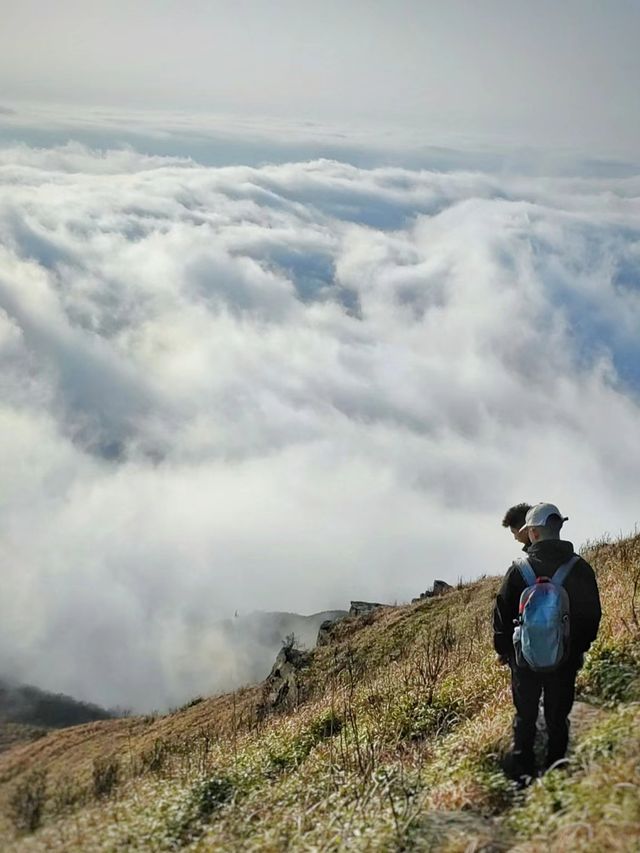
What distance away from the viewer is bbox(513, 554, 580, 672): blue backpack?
7066 millimetres

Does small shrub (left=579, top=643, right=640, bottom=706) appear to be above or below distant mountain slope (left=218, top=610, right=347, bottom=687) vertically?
below

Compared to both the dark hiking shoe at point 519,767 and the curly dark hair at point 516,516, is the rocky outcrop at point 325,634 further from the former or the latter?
the dark hiking shoe at point 519,767

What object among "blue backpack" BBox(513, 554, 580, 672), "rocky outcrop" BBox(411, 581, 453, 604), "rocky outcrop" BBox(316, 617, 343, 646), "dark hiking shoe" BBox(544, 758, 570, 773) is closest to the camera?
"dark hiking shoe" BBox(544, 758, 570, 773)

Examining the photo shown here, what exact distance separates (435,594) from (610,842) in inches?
1256

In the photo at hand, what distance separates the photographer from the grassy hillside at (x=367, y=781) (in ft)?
20.3

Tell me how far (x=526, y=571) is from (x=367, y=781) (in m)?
2.67

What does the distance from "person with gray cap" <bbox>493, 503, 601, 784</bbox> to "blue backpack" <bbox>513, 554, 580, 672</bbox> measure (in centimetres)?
6

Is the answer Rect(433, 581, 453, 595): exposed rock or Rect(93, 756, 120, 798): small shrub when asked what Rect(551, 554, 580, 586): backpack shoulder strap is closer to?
Rect(93, 756, 120, 798): small shrub

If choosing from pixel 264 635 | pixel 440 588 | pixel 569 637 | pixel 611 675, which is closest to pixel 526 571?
pixel 569 637

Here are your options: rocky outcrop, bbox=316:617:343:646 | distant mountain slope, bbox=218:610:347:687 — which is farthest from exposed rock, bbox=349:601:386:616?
distant mountain slope, bbox=218:610:347:687

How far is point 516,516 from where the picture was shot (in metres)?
8.33

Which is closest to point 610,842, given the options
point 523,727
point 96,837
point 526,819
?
point 526,819

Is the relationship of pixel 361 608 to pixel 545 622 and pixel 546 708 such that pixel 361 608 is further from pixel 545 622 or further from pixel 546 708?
pixel 545 622

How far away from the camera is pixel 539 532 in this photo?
737 cm
